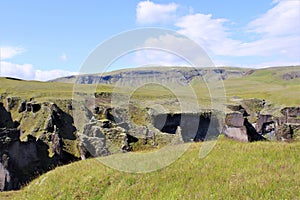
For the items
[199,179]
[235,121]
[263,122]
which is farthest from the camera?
[263,122]

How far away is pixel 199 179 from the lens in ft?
41.9

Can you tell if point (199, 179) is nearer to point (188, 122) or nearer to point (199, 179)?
point (199, 179)

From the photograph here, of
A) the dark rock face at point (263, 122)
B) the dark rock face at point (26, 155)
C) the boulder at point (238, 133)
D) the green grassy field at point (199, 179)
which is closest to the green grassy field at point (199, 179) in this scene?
the green grassy field at point (199, 179)

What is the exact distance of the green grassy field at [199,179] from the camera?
450 inches

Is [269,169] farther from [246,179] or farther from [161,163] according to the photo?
[161,163]

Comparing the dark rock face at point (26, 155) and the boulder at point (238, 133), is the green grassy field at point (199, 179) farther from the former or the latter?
the dark rock face at point (26, 155)

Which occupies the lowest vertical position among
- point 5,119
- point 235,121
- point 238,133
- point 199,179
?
point 5,119

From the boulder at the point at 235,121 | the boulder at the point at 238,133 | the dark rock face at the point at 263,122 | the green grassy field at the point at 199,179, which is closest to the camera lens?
the green grassy field at the point at 199,179

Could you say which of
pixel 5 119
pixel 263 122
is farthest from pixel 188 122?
pixel 5 119

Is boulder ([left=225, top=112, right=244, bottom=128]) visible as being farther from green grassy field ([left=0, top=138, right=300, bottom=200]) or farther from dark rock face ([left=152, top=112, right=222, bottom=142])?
dark rock face ([left=152, top=112, right=222, bottom=142])

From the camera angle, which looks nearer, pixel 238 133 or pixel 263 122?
pixel 238 133

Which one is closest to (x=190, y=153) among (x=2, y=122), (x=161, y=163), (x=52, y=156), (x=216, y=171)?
(x=161, y=163)

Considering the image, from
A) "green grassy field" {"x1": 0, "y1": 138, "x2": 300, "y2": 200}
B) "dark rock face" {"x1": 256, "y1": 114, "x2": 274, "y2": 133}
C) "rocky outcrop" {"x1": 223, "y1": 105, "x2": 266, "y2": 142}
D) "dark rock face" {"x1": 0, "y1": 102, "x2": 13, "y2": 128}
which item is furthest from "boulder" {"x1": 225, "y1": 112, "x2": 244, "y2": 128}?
"dark rock face" {"x1": 0, "y1": 102, "x2": 13, "y2": 128}

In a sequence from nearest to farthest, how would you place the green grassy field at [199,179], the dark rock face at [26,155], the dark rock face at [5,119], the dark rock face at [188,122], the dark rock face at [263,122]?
the green grassy field at [199,179] < the dark rock face at [26,155] < the dark rock face at [188,122] < the dark rock face at [263,122] < the dark rock face at [5,119]
